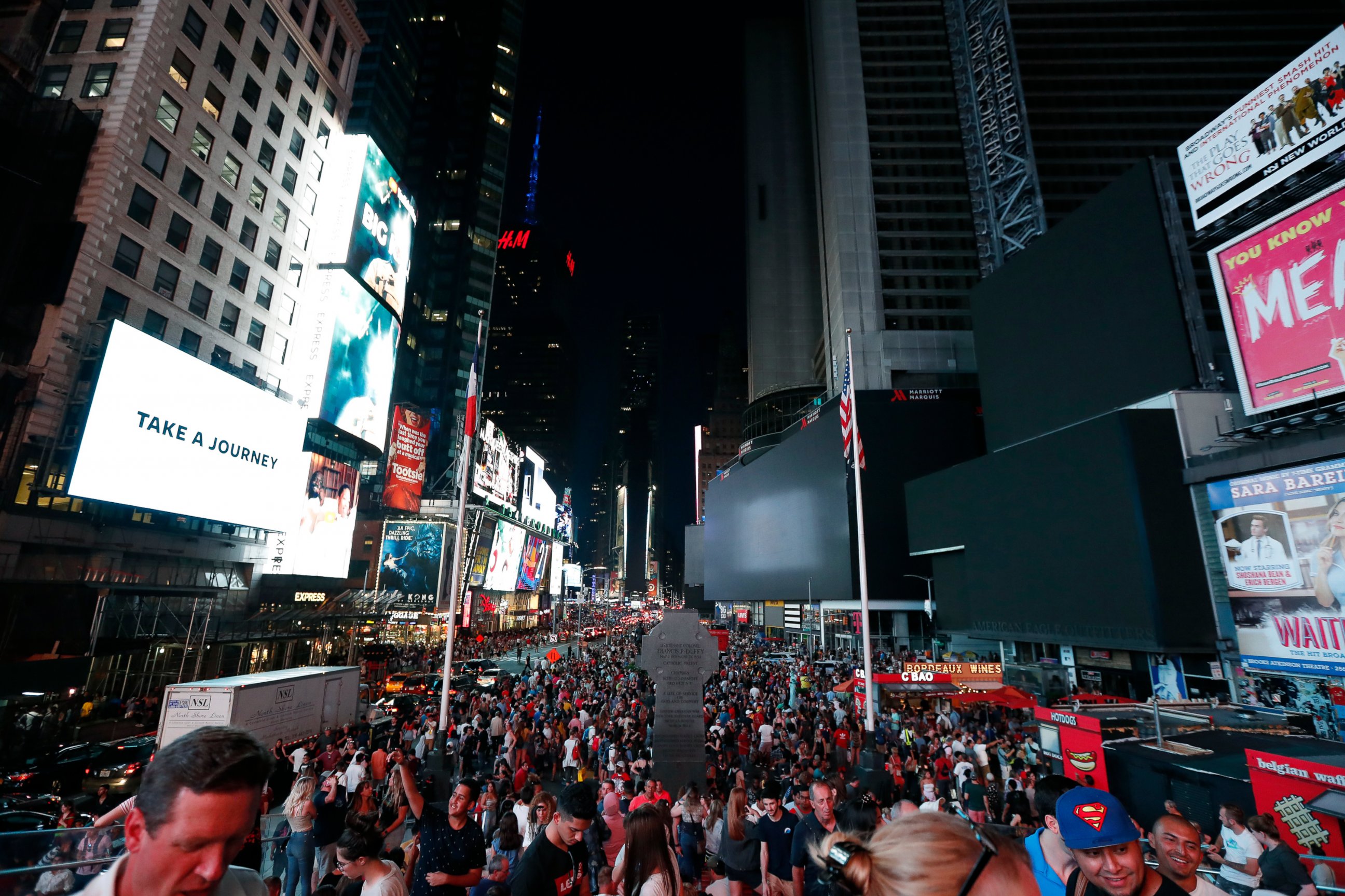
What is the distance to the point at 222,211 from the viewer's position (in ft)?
107

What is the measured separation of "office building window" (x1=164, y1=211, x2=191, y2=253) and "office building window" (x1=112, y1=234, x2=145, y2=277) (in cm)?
159

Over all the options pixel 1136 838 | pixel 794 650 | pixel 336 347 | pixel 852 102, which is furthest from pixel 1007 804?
pixel 852 102

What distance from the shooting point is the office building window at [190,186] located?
→ 1166 inches

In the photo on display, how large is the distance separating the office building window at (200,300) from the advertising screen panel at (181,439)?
4829 millimetres

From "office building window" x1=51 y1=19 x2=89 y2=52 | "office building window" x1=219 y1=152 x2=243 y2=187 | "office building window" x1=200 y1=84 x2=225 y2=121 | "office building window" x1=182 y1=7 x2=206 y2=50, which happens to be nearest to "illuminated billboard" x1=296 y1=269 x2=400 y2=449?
"office building window" x1=219 y1=152 x2=243 y2=187

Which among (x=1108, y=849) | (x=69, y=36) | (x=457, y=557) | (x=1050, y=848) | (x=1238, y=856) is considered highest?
(x=69, y=36)

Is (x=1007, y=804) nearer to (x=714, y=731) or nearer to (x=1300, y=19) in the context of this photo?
(x=714, y=731)

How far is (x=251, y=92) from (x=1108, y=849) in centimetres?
4647

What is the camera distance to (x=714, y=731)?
1694 cm

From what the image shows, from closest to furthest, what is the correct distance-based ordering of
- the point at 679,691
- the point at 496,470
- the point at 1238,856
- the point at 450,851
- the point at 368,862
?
the point at 368,862, the point at 450,851, the point at 1238,856, the point at 679,691, the point at 496,470

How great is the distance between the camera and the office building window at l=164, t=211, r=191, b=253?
2897 cm

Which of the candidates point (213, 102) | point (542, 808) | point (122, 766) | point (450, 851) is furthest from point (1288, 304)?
point (213, 102)

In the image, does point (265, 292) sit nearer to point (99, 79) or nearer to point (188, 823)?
point (99, 79)

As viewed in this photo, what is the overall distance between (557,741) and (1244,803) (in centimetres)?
1488
